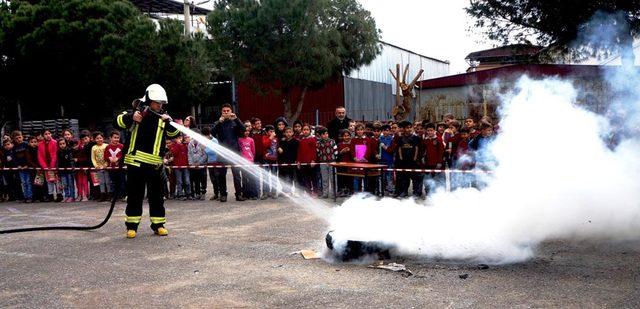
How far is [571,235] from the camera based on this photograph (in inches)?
291

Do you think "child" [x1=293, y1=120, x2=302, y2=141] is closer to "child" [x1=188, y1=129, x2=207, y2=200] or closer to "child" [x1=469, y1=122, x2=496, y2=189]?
"child" [x1=188, y1=129, x2=207, y2=200]

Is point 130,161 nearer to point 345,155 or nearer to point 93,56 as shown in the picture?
point 345,155

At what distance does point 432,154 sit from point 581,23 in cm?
366

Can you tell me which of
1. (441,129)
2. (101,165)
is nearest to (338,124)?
(441,129)

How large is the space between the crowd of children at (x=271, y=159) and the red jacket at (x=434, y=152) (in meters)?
0.02

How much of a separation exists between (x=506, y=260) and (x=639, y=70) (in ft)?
10.4

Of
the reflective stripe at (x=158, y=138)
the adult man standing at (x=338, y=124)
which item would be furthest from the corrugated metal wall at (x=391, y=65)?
the reflective stripe at (x=158, y=138)

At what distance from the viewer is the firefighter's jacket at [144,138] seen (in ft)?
27.9

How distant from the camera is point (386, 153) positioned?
496 inches

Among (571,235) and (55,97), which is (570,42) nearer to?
(571,235)

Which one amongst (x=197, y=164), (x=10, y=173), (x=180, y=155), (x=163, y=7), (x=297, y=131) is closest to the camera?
(x=197, y=164)

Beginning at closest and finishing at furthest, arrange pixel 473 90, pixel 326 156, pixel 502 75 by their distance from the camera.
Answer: pixel 326 156 → pixel 502 75 → pixel 473 90

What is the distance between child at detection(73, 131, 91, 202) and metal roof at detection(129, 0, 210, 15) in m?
28.2

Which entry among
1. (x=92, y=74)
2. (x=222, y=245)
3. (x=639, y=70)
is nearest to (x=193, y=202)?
(x=222, y=245)
